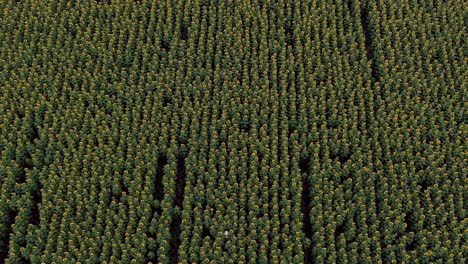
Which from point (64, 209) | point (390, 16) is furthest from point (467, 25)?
point (64, 209)

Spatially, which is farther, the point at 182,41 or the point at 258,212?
the point at 182,41

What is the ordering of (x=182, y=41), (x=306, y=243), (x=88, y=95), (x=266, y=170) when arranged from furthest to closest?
1. (x=182, y=41)
2. (x=88, y=95)
3. (x=266, y=170)
4. (x=306, y=243)

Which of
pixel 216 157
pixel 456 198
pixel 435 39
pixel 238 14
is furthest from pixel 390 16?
pixel 216 157

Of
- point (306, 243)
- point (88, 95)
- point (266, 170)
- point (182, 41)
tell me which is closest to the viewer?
point (306, 243)

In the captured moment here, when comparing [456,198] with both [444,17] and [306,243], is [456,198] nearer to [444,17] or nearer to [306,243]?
[306,243]

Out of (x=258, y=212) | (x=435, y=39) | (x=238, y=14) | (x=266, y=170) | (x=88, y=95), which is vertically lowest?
(x=258, y=212)

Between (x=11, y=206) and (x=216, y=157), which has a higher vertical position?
(x=216, y=157)
